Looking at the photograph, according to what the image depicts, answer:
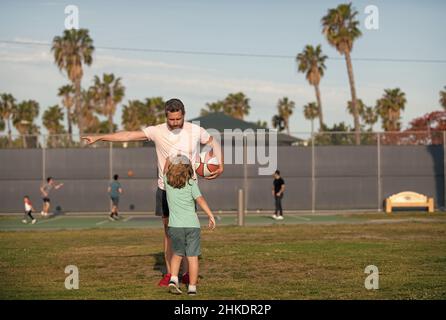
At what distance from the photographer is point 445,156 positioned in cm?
3609

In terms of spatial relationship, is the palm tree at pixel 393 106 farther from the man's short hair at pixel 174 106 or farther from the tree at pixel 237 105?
the man's short hair at pixel 174 106

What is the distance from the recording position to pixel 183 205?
34.6 ft

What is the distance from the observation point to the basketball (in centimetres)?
1114

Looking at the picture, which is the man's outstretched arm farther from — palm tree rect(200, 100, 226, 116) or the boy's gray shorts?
palm tree rect(200, 100, 226, 116)

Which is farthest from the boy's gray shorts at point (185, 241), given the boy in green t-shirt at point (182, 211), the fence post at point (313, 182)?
the fence post at point (313, 182)

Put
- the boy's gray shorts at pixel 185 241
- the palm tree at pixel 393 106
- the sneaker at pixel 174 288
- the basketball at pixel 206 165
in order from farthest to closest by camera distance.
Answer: the palm tree at pixel 393 106, the basketball at pixel 206 165, the boy's gray shorts at pixel 185 241, the sneaker at pixel 174 288

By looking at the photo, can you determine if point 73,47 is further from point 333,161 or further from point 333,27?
point 333,161

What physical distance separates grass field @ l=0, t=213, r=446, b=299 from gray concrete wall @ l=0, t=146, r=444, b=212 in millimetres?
10083

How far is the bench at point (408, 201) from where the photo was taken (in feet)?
112

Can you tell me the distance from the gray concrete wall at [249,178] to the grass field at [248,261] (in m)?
10.1

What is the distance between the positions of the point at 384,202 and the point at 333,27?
24366 mm

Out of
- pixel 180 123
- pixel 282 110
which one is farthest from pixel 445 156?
pixel 282 110

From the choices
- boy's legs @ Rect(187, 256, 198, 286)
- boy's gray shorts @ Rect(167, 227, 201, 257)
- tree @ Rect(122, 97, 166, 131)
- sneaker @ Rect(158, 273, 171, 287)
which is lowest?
sneaker @ Rect(158, 273, 171, 287)

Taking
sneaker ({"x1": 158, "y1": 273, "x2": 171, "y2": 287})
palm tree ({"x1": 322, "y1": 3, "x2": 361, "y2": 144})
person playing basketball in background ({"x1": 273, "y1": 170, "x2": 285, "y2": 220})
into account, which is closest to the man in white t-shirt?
sneaker ({"x1": 158, "y1": 273, "x2": 171, "y2": 287})
